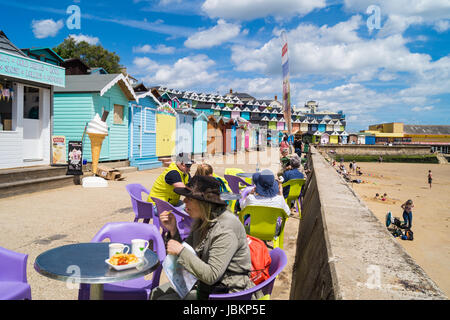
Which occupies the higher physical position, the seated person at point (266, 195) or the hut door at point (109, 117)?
the hut door at point (109, 117)

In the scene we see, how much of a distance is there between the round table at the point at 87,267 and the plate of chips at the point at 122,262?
3 centimetres

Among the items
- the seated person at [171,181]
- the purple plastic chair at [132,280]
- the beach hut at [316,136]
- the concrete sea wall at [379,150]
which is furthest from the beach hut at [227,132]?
the beach hut at [316,136]

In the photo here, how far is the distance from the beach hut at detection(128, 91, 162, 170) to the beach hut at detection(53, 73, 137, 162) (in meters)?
0.87

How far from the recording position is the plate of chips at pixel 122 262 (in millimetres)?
2146

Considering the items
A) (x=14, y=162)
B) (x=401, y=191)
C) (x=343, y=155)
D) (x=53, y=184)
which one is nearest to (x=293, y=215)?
(x=53, y=184)

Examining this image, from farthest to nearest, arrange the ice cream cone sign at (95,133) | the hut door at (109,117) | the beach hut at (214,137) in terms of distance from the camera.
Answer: the beach hut at (214,137) < the hut door at (109,117) < the ice cream cone sign at (95,133)

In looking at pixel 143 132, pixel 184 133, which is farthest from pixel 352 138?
pixel 143 132

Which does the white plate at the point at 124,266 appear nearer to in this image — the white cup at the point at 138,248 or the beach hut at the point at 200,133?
the white cup at the point at 138,248

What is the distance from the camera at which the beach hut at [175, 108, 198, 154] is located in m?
20.0

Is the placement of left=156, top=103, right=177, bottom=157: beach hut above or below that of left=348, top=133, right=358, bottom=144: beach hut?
below

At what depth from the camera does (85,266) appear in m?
2.21

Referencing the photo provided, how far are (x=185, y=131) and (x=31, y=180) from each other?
12539 mm

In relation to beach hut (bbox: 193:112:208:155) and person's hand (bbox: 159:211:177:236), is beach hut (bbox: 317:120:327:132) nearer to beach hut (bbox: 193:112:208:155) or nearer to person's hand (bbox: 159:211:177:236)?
beach hut (bbox: 193:112:208:155)

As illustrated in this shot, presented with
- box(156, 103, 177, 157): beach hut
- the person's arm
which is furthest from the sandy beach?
box(156, 103, 177, 157): beach hut
